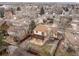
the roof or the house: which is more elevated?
the roof

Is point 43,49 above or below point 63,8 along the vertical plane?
below

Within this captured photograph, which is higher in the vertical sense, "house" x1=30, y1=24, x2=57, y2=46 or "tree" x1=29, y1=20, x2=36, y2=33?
"tree" x1=29, y1=20, x2=36, y2=33

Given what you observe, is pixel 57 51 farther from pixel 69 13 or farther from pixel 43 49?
pixel 69 13

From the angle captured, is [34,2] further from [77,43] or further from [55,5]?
[77,43]

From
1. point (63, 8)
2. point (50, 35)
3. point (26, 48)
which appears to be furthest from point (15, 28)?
point (63, 8)

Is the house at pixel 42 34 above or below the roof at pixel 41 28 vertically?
below

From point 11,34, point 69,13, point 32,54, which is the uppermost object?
point 69,13

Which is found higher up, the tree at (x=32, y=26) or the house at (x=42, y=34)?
the tree at (x=32, y=26)
